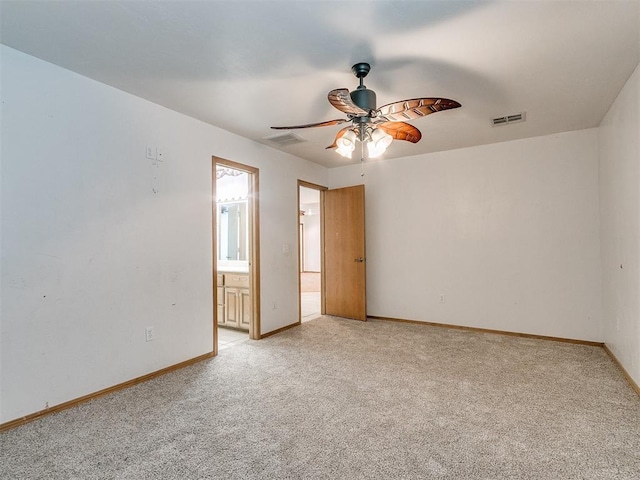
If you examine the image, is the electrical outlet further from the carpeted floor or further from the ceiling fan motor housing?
the ceiling fan motor housing

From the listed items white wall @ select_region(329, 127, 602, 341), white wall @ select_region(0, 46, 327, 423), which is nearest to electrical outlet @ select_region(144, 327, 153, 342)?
white wall @ select_region(0, 46, 327, 423)

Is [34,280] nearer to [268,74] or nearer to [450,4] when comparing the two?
[268,74]

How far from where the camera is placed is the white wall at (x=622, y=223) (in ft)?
8.75

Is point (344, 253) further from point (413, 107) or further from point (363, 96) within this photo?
point (413, 107)

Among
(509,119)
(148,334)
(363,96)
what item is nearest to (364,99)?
(363,96)

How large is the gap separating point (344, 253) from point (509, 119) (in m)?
2.83

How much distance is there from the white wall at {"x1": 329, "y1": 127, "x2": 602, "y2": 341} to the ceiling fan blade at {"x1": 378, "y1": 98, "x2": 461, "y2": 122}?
8.52 ft

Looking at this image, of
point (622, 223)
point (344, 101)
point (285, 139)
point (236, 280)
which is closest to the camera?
point (344, 101)

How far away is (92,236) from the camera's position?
8.82ft

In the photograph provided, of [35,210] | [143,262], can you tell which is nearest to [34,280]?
[35,210]

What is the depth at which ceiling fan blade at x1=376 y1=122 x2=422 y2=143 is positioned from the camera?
2.66 meters

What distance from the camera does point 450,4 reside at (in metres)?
1.86

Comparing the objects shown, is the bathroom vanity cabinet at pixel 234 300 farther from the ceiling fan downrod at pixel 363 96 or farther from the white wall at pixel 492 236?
the ceiling fan downrod at pixel 363 96

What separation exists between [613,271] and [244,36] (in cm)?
388
